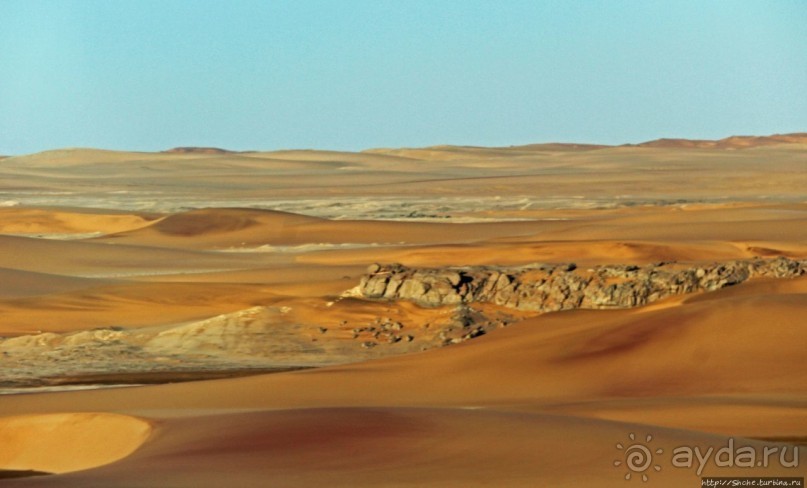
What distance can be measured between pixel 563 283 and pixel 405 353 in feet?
9.68

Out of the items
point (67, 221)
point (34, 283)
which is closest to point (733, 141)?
point (67, 221)

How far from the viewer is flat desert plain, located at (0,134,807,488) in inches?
365

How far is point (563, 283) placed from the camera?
828 inches

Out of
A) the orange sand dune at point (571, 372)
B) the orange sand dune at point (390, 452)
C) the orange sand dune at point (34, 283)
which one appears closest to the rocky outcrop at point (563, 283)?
the orange sand dune at point (571, 372)

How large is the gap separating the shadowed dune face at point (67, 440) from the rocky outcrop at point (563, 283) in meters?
9.20

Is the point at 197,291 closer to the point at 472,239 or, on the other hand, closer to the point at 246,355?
the point at 246,355

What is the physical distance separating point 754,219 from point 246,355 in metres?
20.7

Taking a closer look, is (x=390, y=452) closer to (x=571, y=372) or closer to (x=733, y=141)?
(x=571, y=372)

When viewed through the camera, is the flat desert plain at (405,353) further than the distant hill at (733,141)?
No

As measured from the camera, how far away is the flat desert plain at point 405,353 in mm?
9266

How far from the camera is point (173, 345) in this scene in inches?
787

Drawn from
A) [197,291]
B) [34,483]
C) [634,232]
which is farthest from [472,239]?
[34,483]

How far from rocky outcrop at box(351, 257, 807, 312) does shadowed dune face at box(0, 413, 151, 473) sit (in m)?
9.20

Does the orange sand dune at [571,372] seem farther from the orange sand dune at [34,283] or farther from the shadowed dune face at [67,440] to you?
the orange sand dune at [34,283]
